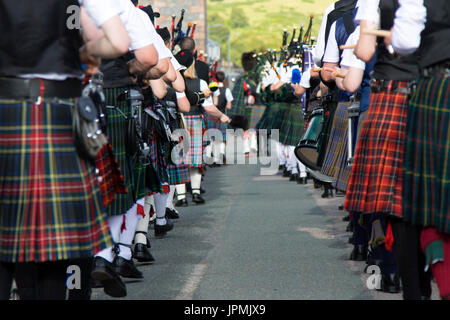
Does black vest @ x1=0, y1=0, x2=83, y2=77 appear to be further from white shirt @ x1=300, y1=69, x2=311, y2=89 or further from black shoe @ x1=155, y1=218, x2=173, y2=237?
white shirt @ x1=300, y1=69, x2=311, y2=89

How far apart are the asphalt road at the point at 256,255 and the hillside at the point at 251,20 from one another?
4618 inches

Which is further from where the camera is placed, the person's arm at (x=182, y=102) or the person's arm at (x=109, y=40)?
the person's arm at (x=182, y=102)

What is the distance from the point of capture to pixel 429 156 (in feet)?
11.7

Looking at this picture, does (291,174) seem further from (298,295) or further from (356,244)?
(298,295)

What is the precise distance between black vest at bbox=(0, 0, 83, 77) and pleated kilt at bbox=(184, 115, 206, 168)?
22.0 feet

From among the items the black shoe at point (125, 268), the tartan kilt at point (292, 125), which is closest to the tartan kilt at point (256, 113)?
the tartan kilt at point (292, 125)

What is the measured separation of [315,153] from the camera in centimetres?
691

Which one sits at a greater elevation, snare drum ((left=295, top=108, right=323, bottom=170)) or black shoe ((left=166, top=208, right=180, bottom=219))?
snare drum ((left=295, top=108, right=323, bottom=170))

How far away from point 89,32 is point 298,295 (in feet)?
7.59

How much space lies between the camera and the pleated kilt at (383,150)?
393 centimetres

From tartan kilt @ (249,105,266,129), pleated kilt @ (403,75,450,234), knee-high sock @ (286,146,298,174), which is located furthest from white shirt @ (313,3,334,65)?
tartan kilt @ (249,105,266,129)

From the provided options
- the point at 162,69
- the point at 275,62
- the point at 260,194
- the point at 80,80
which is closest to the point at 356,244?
the point at 162,69

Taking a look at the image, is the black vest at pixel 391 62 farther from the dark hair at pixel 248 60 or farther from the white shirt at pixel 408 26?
the dark hair at pixel 248 60

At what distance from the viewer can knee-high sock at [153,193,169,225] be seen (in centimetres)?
741
